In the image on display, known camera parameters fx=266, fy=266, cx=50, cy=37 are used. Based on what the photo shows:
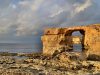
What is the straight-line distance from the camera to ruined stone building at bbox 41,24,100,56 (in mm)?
52219

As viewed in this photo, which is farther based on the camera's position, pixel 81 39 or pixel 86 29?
pixel 81 39

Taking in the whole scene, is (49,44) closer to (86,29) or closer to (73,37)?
(73,37)

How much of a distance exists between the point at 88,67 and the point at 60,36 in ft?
72.5

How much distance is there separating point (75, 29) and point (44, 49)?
936 cm

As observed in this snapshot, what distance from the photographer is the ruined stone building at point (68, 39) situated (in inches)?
2056

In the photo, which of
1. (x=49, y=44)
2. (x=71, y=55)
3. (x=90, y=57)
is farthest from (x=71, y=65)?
(x=49, y=44)

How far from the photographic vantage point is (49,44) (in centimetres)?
5988

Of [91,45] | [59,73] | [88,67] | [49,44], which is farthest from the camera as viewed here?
[49,44]

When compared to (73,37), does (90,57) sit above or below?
below

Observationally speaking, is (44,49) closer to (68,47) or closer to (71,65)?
(68,47)

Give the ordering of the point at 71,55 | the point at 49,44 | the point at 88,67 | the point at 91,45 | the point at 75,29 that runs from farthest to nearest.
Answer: the point at 49,44, the point at 75,29, the point at 91,45, the point at 71,55, the point at 88,67

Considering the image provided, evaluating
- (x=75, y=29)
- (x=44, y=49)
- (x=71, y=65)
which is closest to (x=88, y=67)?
(x=71, y=65)

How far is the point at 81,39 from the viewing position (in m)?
57.9

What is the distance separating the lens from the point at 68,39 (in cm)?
5878
